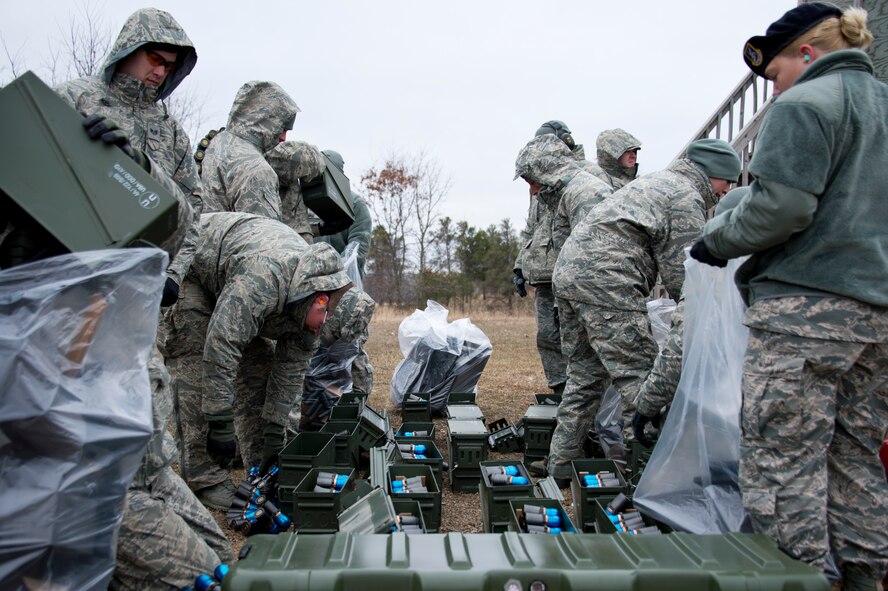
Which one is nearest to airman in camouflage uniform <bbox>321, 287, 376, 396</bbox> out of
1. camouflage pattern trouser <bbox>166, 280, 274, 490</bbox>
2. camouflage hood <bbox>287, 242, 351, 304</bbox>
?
camouflage hood <bbox>287, 242, 351, 304</bbox>

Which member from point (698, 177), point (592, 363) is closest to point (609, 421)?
point (592, 363)

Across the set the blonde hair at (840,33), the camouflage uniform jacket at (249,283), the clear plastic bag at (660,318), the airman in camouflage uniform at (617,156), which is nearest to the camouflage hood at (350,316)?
the camouflage uniform jacket at (249,283)

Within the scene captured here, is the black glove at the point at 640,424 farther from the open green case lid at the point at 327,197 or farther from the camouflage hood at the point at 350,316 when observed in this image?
the open green case lid at the point at 327,197

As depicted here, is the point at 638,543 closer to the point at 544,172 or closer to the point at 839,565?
the point at 839,565

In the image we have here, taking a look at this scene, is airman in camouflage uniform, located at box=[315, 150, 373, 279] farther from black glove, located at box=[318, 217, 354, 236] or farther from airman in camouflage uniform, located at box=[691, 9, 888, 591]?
airman in camouflage uniform, located at box=[691, 9, 888, 591]

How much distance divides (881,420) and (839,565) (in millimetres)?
549

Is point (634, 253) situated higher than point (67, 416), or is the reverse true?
point (67, 416)

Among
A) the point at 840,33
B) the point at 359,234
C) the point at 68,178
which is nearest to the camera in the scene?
the point at 68,178

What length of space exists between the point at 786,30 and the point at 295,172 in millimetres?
3718

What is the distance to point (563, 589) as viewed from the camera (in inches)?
72.9

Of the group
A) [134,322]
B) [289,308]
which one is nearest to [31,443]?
[134,322]

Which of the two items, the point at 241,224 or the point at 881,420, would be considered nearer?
the point at 881,420

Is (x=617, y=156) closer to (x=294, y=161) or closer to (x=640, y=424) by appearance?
(x=294, y=161)

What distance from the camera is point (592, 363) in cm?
A: 436
